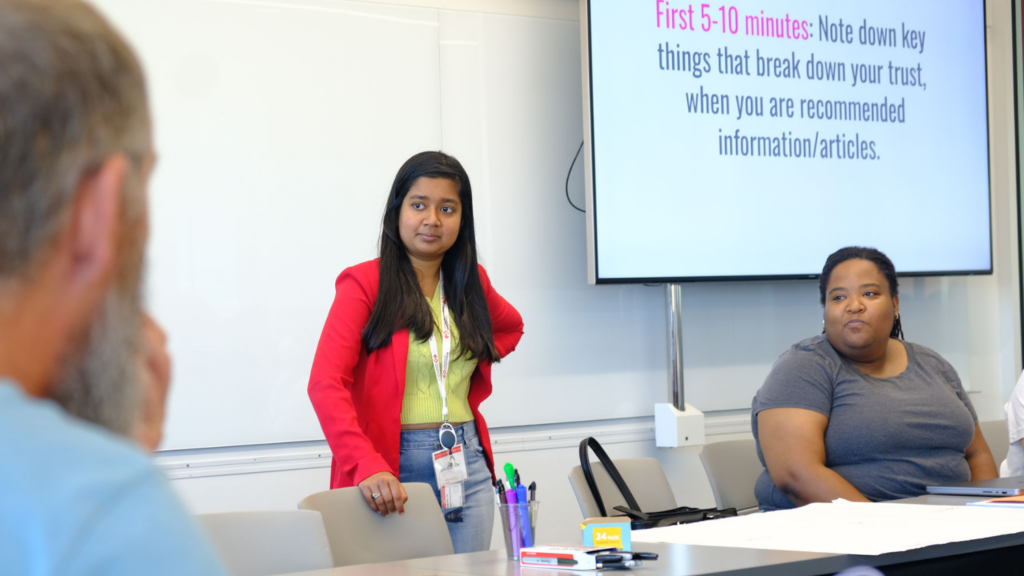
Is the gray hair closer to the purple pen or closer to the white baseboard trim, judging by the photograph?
the purple pen

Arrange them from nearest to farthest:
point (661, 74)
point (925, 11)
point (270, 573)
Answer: point (270, 573), point (661, 74), point (925, 11)

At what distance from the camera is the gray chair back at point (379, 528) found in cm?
222

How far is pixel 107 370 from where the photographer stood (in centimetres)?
47

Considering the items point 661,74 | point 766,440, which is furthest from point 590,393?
point 766,440

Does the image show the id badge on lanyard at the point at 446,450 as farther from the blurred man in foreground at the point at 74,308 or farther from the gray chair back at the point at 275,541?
the blurred man in foreground at the point at 74,308

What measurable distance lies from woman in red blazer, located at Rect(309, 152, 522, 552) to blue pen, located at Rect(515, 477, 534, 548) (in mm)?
698

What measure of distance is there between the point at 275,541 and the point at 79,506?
1.67 m

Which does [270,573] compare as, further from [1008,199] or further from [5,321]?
[1008,199]

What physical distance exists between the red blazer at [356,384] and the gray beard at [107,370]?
1949 millimetres

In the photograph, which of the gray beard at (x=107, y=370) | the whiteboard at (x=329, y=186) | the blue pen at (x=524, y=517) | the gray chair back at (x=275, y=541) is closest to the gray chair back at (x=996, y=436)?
the whiteboard at (x=329, y=186)

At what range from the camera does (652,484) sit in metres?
2.89

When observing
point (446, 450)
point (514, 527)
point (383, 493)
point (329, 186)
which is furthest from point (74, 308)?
point (329, 186)

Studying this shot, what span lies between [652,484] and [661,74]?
1831 mm

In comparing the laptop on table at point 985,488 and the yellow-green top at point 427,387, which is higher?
the yellow-green top at point 427,387
